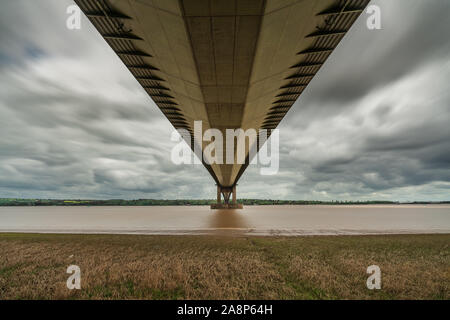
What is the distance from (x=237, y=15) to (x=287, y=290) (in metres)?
9.64

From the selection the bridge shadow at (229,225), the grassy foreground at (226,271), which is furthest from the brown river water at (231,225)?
the grassy foreground at (226,271)

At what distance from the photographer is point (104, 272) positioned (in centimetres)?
825

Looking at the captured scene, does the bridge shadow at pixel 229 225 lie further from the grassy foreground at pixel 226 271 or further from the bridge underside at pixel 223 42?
the bridge underside at pixel 223 42

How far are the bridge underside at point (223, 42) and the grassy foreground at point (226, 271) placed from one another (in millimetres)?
9532

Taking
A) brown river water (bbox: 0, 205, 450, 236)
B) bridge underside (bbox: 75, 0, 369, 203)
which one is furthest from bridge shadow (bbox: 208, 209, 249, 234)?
bridge underside (bbox: 75, 0, 369, 203)

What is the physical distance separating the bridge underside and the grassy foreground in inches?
375

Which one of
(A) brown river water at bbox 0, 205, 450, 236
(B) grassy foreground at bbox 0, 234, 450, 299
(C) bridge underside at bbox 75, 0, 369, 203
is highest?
(C) bridge underside at bbox 75, 0, 369, 203

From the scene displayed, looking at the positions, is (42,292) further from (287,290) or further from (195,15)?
(195,15)

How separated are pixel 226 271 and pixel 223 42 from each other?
970 cm

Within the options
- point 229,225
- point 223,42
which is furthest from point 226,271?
point 229,225

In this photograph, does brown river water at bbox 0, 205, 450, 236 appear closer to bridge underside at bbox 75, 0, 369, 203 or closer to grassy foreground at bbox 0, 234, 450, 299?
grassy foreground at bbox 0, 234, 450, 299

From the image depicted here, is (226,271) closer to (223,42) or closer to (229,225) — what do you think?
(223,42)

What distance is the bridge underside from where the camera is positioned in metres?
8.03
